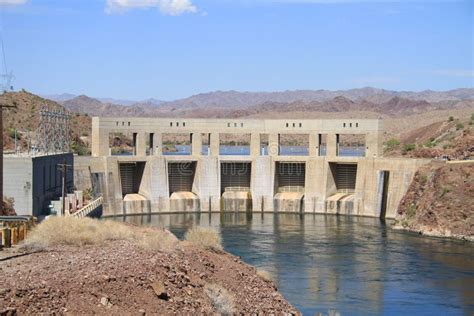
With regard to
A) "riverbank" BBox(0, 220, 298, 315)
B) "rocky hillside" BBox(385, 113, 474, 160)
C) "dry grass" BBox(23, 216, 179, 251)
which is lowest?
"riverbank" BBox(0, 220, 298, 315)

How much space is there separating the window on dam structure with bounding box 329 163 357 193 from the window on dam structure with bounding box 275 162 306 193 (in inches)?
92.5

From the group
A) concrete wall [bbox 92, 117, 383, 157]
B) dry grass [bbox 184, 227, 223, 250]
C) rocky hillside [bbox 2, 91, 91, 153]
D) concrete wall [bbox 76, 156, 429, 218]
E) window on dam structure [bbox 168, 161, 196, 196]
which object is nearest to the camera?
dry grass [bbox 184, 227, 223, 250]

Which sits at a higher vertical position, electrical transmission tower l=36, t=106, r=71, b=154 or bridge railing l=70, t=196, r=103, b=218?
electrical transmission tower l=36, t=106, r=71, b=154

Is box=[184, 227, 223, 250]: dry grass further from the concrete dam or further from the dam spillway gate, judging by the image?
the dam spillway gate

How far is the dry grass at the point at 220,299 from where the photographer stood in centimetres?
2216

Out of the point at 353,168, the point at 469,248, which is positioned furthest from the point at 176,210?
the point at 469,248

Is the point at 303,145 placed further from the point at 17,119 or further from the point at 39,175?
the point at 39,175

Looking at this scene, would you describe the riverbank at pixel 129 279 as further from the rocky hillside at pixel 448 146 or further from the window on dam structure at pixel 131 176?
the rocky hillside at pixel 448 146

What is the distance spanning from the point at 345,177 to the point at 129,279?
3858cm

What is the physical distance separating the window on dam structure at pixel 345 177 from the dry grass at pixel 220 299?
3524 centimetres

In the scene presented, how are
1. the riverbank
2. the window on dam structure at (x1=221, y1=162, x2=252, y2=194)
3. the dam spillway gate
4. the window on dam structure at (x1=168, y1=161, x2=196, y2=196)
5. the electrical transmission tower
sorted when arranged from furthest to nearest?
the window on dam structure at (x1=221, y1=162, x2=252, y2=194) < the dam spillway gate < the window on dam structure at (x1=168, y1=161, x2=196, y2=196) < the electrical transmission tower < the riverbank

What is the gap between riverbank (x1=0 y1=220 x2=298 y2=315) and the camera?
63.0 ft

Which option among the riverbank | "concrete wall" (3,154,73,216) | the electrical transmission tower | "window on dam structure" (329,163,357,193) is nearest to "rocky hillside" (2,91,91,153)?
the electrical transmission tower

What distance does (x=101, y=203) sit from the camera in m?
53.3
